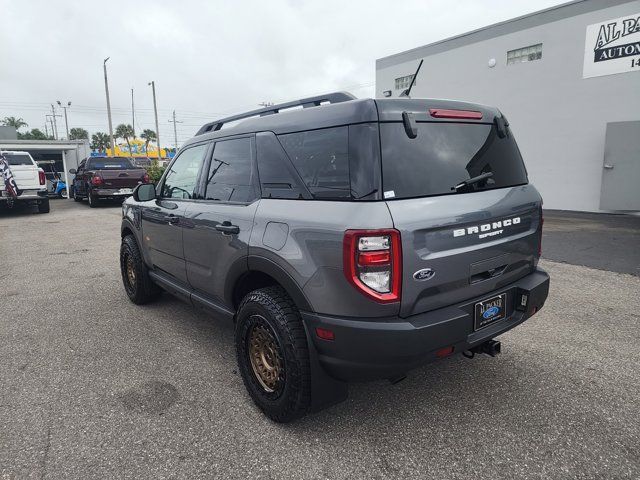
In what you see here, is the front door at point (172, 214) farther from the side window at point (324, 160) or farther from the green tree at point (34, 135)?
the green tree at point (34, 135)

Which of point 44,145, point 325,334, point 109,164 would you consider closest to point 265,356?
point 325,334

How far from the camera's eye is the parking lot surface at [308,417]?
2.19 metres

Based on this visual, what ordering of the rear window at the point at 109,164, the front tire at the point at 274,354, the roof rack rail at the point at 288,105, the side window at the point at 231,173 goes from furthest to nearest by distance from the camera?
the rear window at the point at 109,164
the side window at the point at 231,173
the roof rack rail at the point at 288,105
the front tire at the point at 274,354

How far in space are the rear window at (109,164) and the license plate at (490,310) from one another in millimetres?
16072

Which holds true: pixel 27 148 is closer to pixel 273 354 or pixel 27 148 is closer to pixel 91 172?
pixel 91 172

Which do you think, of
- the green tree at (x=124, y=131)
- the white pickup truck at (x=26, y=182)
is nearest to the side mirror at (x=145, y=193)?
the white pickup truck at (x=26, y=182)

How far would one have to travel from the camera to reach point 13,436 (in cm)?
244

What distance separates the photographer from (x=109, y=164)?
1623 centimetres

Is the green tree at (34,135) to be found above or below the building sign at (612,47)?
above

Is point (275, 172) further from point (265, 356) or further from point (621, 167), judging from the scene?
point (621, 167)

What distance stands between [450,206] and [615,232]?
857 centimetres

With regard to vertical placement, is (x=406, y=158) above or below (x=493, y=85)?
below

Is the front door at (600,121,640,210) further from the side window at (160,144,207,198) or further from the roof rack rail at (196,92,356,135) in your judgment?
the side window at (160,144,207,198)

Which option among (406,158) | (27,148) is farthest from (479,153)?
(27,148)
